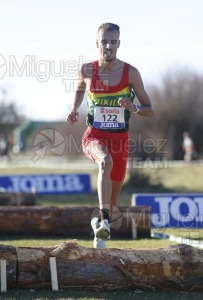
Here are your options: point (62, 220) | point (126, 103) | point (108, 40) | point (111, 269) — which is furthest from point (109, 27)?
point (62, 220)

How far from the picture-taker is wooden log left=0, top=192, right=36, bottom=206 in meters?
15.9

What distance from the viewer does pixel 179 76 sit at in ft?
180

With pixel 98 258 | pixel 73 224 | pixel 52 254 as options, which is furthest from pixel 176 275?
pixel 73 224

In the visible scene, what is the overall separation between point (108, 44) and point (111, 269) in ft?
7.97

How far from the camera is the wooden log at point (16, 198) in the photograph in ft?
52.2

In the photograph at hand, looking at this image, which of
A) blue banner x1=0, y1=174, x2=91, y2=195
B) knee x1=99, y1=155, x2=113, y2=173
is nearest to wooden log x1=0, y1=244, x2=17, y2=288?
knee x1=99, y1=155, x2=113, y2=173

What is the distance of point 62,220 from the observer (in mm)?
12289

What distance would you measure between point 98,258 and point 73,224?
542 centimetres

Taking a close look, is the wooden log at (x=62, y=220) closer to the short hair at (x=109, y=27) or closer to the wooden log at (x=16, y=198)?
the wooden log at (x=16, y=198)

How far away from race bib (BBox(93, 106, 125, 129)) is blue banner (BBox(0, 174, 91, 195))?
40.0ft

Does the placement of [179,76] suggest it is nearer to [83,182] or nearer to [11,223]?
[83,182]

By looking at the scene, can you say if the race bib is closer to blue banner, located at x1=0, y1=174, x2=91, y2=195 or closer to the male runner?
the male runner

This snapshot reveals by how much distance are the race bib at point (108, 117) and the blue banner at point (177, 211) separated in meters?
5.04

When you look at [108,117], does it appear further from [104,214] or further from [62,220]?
[62,220]
